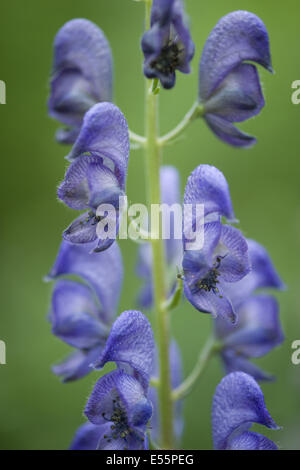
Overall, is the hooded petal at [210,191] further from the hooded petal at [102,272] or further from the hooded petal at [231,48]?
the hooded petal at [102,272]

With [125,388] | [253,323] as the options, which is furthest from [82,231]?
[253,323]

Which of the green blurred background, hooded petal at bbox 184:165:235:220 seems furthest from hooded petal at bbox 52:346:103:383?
the green blurred background

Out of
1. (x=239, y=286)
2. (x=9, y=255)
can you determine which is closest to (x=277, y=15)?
(x=9, y=255)

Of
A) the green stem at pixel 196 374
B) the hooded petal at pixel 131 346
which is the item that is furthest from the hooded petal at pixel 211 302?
the green stem at pixel 196 374

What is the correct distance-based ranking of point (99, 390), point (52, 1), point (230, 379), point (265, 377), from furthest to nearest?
1. point (52, 1)
2. point (265, 377)
3. point (230, 379)
4. point (99, 390)

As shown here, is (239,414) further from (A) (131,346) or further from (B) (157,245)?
(B) (157,245)

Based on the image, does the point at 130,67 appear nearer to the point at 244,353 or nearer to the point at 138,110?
the point at 138,110
